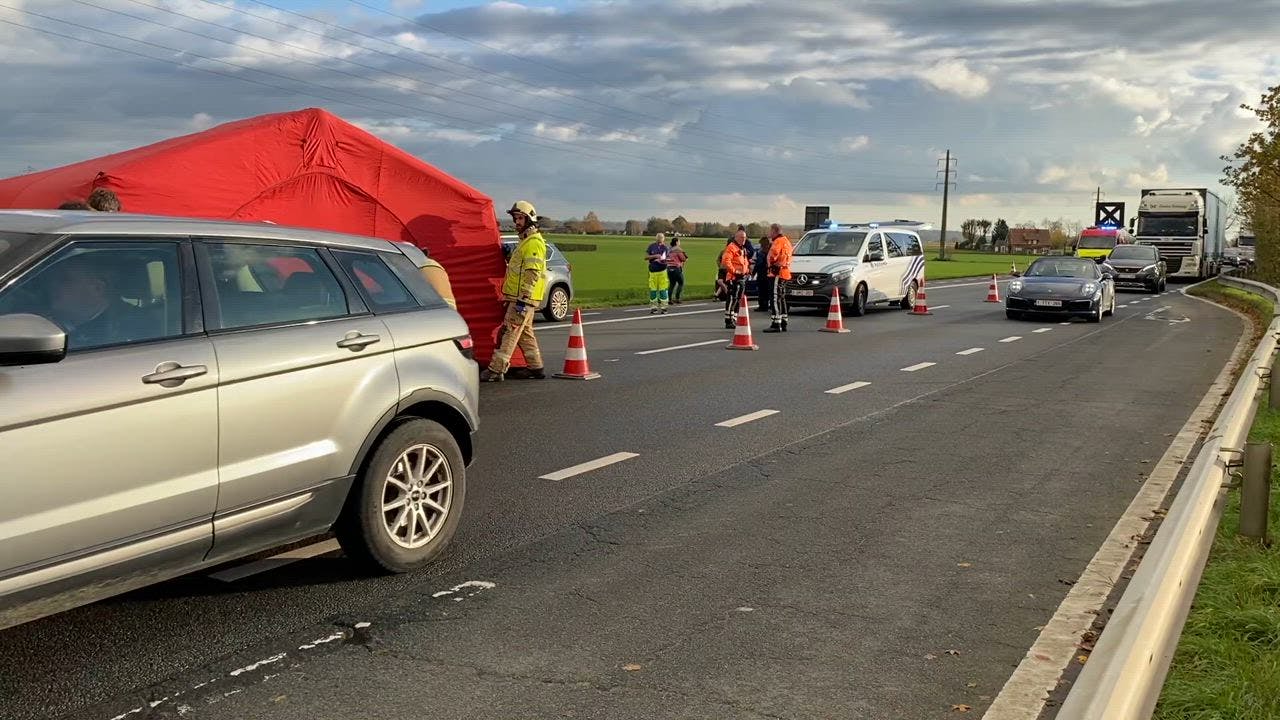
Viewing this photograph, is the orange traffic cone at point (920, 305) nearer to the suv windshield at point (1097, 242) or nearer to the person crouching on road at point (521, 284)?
the person crouching on road at point (521, 284)

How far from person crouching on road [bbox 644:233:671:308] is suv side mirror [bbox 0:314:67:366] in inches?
833

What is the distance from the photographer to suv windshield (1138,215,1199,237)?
46.2m

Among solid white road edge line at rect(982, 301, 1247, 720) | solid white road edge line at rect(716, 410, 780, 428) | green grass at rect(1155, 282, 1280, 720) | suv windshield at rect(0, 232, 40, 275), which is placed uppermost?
suv windshield at rect(0, 232, 40, 275)

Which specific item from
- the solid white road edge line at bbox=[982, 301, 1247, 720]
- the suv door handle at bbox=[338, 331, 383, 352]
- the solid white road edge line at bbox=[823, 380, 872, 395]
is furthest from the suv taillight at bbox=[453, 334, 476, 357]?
the solid white road edge line at bbox=[823, 380, 872, 395]

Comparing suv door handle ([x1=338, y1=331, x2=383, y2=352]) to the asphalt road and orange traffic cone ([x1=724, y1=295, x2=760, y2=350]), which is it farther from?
orange traffic cone ([x1=724, y1=295, x2=760, y2=350])

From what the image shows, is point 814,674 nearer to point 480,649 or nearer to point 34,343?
point 480,649

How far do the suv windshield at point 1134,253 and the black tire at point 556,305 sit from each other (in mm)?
24965

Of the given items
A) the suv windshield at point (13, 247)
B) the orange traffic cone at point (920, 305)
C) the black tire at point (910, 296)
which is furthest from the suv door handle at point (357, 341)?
the black tire at point (910, 296)

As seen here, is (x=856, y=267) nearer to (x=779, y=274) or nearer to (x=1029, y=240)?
(x=779, y=274)

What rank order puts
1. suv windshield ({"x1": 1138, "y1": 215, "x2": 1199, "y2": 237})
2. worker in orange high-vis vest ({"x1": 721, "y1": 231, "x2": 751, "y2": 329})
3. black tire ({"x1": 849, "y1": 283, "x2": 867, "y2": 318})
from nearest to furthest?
worker in orange high-vis vest ({"x1": 721, "y1": 231, "x2": 751, "y2": 329}) < black tire ({"x1": 849, "y1": 283, "x2": 867, "y2": 318}) < suv windshield ({"x1": 1138, "y1": 215, "x2": 1199, "y2": 237})

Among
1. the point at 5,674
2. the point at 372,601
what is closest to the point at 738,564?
the point at 372,601

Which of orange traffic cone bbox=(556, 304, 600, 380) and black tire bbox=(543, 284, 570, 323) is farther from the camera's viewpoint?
black tire bbox=(543, 284, 570, 323)

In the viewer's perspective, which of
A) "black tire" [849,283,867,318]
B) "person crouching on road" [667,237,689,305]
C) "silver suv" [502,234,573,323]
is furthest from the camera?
"person crouching on road" [667,237,689,305]

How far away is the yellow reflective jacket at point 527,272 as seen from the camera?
38.0ft
